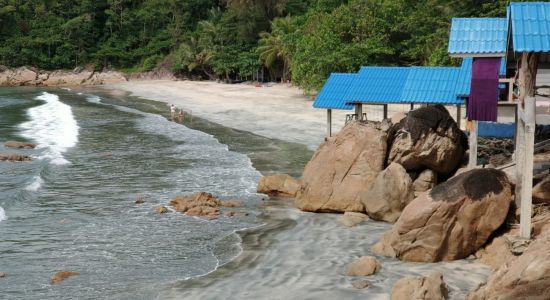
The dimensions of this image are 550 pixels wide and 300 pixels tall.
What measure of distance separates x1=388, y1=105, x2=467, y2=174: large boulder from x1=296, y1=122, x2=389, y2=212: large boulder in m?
0.53

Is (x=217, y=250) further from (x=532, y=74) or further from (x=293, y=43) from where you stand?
(x=293, y=43)

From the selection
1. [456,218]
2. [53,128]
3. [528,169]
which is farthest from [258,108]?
[528,169]

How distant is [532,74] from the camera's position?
39.8 ft

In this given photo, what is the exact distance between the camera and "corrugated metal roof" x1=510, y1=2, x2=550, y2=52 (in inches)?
438

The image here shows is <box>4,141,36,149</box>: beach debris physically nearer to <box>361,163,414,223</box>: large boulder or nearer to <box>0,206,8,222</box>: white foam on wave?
<box>0,206,8,222</box>: white foam on wave

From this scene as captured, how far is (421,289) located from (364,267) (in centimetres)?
214

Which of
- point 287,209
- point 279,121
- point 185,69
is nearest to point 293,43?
point 279,121

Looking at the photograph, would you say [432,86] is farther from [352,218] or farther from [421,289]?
[421,289]

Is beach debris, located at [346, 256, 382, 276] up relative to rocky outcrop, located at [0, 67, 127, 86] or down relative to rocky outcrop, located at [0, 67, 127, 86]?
down

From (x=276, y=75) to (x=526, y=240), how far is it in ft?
180

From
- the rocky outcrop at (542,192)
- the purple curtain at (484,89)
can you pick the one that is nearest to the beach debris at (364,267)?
the rocky outcrop at (542,192)

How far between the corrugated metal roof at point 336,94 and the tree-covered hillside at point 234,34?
30.5ft

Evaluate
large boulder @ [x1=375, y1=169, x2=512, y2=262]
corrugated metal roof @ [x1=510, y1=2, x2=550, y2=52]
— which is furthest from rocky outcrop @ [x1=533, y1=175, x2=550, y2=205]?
corrugated metal roof @ [x1=510, y1=2, x2=550, y2=52]

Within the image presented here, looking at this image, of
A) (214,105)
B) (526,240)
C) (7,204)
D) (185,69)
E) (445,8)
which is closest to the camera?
(526,240)
